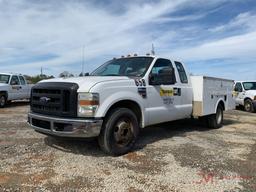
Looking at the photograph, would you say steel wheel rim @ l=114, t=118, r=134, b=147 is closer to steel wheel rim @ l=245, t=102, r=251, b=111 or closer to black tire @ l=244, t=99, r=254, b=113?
black tire @ l=244, t=99, r=254, b=113

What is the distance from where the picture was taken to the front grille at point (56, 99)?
5461 mm

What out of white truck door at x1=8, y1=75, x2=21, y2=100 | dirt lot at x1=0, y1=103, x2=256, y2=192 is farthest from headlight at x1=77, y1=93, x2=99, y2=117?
white truck door at x1=8, y1=75, x2=21, y2=100

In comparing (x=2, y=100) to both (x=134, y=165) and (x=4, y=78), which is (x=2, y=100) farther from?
(x=134, y=165)

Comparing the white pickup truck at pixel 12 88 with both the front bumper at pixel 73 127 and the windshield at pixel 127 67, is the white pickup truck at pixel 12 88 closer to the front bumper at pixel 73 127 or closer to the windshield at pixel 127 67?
the windshield at pixel 127 67

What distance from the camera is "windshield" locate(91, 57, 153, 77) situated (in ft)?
22.5

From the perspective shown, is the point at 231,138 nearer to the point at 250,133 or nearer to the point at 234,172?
the point at 250,133

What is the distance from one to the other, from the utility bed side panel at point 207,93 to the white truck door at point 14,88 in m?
11.0

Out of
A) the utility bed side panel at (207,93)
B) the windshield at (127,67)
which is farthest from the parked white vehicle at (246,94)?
the windshield at (127,67)

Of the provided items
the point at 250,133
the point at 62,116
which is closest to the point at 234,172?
the point at 62,116

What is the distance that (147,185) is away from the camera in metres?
4.51

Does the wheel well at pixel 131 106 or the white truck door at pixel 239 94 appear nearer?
the wheel well at pixel 131 106

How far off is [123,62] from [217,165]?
3.17m

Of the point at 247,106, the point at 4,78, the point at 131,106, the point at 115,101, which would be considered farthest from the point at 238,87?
the point at 115,101

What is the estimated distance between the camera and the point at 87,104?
17.7 ft
